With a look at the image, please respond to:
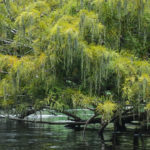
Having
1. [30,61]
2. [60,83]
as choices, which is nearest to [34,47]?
[30,61]

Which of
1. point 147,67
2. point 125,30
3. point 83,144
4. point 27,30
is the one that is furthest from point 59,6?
point 83,144

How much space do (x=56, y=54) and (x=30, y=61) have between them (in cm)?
94

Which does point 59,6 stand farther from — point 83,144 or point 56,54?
point 83,144

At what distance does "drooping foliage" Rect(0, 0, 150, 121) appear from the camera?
33.3ft

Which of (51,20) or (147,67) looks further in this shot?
(51,20)

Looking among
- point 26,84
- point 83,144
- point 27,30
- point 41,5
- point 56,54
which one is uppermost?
point 41,5

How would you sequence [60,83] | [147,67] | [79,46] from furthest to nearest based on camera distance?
[60,83], [147,67], [79,46]

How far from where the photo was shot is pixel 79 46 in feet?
32.3

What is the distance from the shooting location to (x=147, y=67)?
10.6 metres

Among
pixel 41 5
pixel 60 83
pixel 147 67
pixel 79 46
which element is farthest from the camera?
pixel 41 5

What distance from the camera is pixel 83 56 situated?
33.0 ft

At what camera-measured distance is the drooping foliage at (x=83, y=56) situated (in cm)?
1015

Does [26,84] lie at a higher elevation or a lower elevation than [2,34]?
lower

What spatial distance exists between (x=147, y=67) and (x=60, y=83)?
2655 mm
